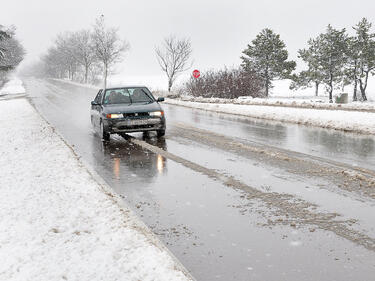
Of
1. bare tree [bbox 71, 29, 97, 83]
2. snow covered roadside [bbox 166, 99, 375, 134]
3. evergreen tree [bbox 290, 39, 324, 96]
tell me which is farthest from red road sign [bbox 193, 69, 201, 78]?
bare tree [bbox 71, 29, 97, 83]

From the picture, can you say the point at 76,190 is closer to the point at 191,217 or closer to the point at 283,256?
the point at 191,217

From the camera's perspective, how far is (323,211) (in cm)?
497

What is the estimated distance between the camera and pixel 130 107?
11.7 m

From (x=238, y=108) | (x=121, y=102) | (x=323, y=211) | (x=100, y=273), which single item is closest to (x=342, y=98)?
(x=238, y=108)

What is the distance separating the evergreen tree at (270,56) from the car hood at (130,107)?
43.9 metres

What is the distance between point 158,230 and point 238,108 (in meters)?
17.4

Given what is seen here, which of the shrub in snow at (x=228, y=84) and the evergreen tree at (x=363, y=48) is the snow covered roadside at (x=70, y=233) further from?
the evergreen tree at (x=363, y=48)

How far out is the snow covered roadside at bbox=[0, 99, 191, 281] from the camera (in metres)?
3.40

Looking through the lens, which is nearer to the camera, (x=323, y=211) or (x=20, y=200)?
(x=323, y=211)

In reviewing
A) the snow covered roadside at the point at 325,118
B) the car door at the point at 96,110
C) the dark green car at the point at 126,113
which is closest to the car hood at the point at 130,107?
the dark green car at the point at 126,113

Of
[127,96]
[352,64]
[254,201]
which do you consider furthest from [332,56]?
[254,201]

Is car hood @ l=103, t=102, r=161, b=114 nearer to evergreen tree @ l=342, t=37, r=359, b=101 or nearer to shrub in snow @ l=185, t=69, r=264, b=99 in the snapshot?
shrub in snow @ l=185, t=69, r=264, b=99

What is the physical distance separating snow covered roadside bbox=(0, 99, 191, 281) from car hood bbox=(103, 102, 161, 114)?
13.8ft

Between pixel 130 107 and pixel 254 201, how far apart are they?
6.98m
